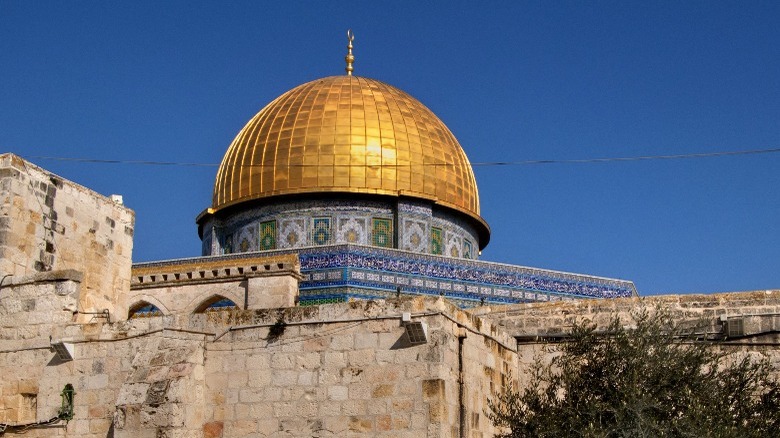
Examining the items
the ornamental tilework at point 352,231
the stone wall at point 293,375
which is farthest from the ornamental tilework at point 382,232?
the stone wall at point 293,375

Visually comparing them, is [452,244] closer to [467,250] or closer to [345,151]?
[467,250]

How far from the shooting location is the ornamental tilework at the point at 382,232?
23.8 m

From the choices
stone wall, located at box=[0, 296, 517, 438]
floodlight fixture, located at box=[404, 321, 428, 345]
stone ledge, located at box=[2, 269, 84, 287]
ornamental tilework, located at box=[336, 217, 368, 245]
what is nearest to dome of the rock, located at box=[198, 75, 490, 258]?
ornamental tilework, located at box=[336, 217, 368, 245]

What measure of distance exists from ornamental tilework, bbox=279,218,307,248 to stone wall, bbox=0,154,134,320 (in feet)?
35.2

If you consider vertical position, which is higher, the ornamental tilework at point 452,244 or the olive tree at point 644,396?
the ornamental tilework at point 452,244

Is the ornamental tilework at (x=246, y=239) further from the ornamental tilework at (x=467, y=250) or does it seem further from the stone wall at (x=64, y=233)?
the stone wall at (x=64, y=233)

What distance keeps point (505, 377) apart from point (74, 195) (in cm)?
501

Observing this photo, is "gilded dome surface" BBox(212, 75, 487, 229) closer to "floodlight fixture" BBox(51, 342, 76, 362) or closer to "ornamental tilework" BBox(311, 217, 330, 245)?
"ornamental tilework" BBox(311, 217, 330, 245)

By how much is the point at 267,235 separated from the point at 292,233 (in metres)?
0.63

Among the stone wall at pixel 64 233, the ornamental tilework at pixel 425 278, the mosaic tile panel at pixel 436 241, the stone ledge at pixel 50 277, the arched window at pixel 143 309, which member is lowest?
the stone ledge at pixel 50 277

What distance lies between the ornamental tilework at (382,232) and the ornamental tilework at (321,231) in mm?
950

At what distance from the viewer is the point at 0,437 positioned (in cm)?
1078

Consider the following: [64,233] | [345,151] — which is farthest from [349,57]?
[64,233]

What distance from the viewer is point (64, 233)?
11.9 metres
